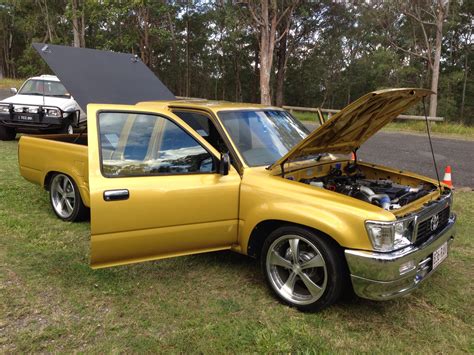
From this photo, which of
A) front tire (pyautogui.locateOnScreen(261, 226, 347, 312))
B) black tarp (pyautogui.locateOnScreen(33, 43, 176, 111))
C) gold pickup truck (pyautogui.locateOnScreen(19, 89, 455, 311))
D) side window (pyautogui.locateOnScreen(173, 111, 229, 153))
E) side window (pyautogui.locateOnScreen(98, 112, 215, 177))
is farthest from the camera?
black tarp (pyautogui.locateOnScreen(33, 43, 176, 111))

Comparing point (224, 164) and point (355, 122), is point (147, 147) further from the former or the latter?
point (355, 122)

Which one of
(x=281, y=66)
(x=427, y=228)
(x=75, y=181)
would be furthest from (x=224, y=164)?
(x=281, y=66)

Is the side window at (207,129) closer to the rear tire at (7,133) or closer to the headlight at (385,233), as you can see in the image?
the headlight at (385,233)

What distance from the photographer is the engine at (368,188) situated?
3520 millimetres

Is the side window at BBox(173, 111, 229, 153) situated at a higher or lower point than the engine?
higher

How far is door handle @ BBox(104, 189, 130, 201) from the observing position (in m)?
3.16

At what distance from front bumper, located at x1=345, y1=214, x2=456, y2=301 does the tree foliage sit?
27201mm

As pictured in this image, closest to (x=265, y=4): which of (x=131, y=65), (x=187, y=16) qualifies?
(x=131, y=65)

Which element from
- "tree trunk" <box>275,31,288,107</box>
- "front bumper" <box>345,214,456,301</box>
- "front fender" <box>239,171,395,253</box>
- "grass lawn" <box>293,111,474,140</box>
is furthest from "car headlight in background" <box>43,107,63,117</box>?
"tree trunk" <box>275,31,288,107</box>

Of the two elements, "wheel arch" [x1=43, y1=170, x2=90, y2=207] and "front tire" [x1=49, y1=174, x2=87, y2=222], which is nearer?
"wheel arch" [x1=43, y1=170, x2=90, y2=207]

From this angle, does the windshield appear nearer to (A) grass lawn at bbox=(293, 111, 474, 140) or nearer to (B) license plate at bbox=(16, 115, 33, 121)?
(B) license plate at bbox=(16, 115, 33, 121)

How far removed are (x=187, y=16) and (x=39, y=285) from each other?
129 ft

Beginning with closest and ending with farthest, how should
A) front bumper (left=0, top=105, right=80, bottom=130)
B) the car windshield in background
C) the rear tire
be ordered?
front bumper (left=0, top=105, right=80, bottom=130)
the rear tire
the car windshield in background

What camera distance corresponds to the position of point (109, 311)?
3.21m
